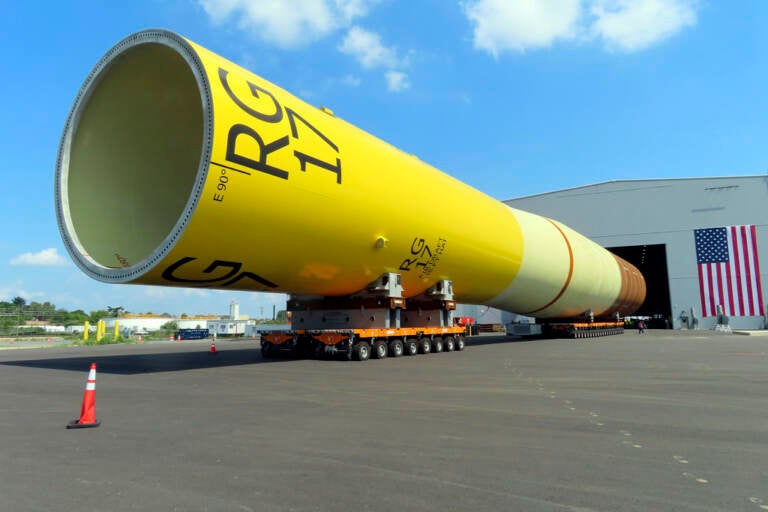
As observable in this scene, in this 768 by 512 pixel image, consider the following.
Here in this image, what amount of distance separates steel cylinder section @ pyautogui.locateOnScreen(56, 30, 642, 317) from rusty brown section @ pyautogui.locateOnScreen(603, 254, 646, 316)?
24.7 m

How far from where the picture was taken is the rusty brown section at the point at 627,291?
115ft

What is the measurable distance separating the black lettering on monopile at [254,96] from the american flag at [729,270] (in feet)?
139

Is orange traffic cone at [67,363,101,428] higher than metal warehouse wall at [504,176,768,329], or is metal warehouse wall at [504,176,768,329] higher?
metal warehouse wall at [504,176,768,329]

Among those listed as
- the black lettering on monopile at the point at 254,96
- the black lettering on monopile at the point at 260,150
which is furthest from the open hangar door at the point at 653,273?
the black lettering on monopile at the point at 260,150

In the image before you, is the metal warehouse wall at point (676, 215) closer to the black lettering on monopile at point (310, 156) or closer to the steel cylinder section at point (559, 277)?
the steel cylinder section at point (559, 277)

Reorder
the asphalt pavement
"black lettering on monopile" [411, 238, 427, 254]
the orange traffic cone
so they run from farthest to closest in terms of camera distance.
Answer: "black lettering on monopile" [411, 238, 427, 254]
the orange traffic cone
the asphalt pavement

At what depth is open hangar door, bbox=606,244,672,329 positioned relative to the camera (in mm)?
48531

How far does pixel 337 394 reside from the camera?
8938 mm

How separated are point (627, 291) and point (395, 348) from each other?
2562 centimetres

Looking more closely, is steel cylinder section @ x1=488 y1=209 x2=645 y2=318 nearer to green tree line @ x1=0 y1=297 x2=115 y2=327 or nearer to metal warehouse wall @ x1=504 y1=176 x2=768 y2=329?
metal warehouse wall @ x1=504 y1=176 x2=768 y2=329

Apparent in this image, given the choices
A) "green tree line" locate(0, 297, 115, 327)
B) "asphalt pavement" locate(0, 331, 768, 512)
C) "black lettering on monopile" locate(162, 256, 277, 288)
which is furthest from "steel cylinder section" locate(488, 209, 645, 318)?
"green tree line" locate(0, 297, 115, 327)

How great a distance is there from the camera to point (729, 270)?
4109 centimetres

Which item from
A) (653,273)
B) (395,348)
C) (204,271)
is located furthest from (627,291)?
(204,271)

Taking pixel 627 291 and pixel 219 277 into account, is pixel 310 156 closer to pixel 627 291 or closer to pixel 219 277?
pixel 219 277
